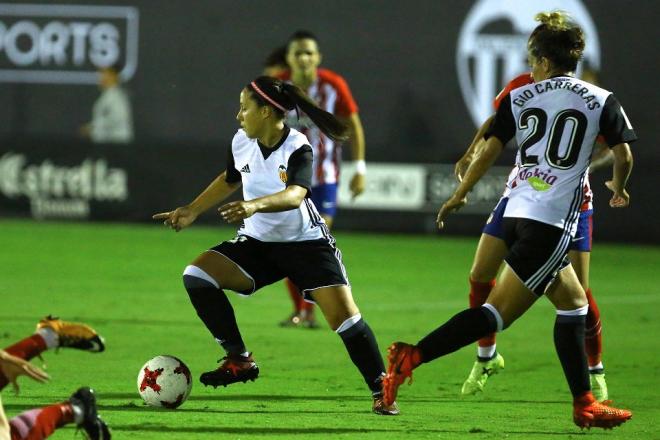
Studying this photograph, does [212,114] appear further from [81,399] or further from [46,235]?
[81,399]

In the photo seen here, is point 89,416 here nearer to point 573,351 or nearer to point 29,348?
point 29,348

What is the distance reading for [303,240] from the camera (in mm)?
7129

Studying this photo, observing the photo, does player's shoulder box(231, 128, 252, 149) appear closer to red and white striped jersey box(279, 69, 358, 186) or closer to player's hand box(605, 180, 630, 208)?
Answer: player's hand box(605, 180, 630, 208)

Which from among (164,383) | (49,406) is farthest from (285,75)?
(49,406)

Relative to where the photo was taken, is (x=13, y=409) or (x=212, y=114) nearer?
(x=13, y=409)

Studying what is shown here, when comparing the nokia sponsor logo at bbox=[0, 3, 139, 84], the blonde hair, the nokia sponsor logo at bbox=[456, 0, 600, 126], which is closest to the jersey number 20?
the blonde hair

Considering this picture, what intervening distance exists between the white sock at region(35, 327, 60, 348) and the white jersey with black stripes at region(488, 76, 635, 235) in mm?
2309

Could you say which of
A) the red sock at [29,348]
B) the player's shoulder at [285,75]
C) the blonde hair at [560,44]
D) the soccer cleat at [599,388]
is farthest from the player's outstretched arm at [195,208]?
the player's shoulder at [285,75]

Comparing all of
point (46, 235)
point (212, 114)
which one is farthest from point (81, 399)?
point (212, 114)

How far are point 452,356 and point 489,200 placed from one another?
852 centimetres

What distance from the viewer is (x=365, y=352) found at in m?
6.95

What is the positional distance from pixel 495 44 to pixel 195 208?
11502 mm

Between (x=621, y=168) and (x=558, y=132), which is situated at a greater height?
(x=558, y=132)

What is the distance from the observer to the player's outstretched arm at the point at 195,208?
6.94 meters
